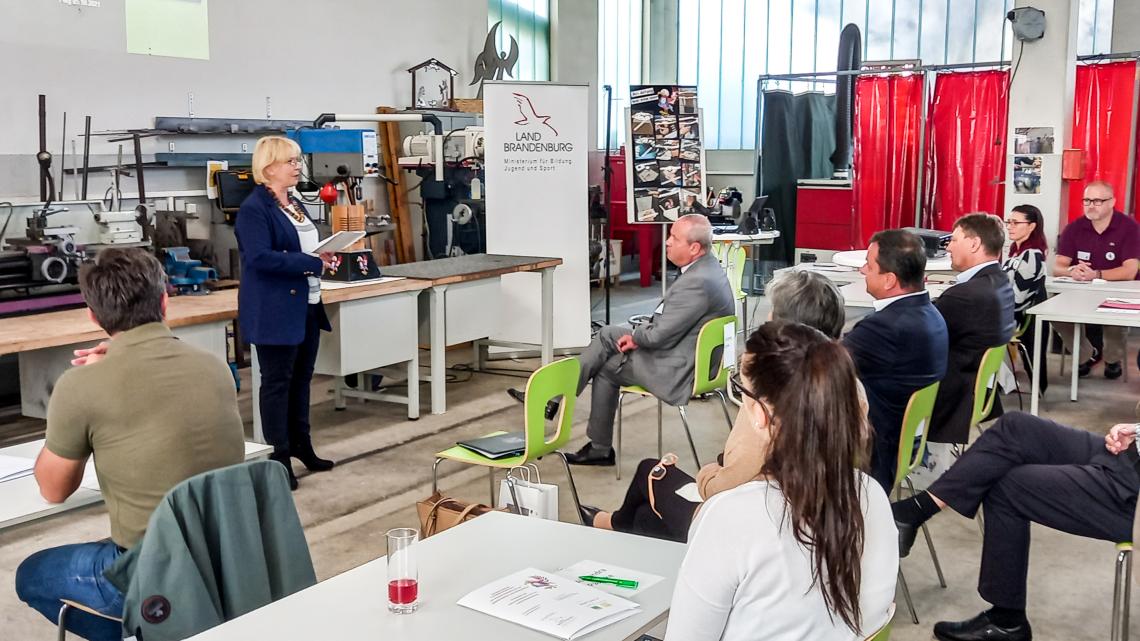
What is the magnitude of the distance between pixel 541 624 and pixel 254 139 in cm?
706

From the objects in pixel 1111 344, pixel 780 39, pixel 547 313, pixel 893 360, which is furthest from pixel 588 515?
pixel 780 39

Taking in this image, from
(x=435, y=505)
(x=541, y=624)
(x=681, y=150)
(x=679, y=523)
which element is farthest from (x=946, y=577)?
(x=681, y=150)

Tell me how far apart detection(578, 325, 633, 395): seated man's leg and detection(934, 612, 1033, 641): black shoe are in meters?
2.11

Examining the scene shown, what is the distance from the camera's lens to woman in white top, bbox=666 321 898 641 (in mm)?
1707

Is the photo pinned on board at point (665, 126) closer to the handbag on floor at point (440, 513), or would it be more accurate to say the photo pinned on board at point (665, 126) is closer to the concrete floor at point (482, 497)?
the concrete floor at point (482, 497)

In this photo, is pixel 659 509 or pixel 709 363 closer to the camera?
pixel 659 509

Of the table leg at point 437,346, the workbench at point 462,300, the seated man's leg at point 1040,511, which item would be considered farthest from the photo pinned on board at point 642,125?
the seated man's leg at point 1040,511

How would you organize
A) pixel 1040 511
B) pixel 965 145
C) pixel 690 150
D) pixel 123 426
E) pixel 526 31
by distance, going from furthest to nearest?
pixel 526 31, pixel 965 145, pixel 690 150, pixel 1040 511, pixel 123 426

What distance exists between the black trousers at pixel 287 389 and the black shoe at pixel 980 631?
2.84 meters

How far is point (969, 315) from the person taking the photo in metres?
4.31

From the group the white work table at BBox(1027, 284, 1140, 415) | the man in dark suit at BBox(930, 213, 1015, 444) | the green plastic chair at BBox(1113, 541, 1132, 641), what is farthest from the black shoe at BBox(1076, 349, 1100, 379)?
the green plastic chair at BBox(1113, 541, 1132, 641)

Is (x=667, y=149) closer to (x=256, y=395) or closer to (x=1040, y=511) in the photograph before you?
(x=256, y=395)

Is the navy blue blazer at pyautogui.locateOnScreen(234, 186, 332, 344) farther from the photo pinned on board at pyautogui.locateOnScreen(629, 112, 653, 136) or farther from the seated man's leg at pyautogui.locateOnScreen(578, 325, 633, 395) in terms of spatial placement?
the photo pinned on board at pyautogui.locateOnScreen(629, 112, 653, 136)

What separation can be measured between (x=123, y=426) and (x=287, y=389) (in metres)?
2.41
